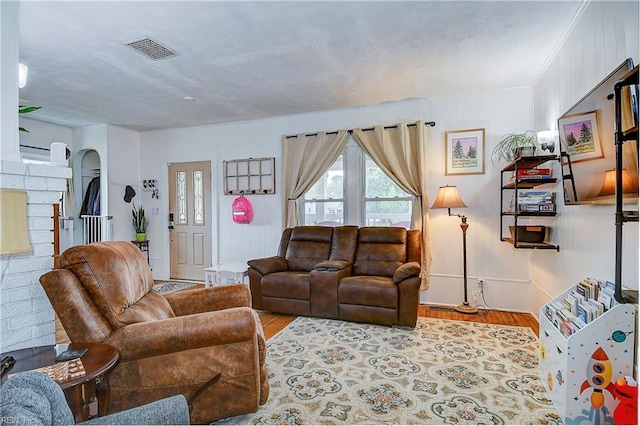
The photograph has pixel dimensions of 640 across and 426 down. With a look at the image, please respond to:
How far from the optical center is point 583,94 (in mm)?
2406

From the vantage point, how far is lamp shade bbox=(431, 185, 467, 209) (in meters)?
3.75

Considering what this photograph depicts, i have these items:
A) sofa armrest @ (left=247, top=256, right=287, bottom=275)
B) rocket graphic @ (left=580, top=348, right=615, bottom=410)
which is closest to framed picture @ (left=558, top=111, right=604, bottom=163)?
rocket graphic @ (left=580, top=348, right=615, bottom=410)

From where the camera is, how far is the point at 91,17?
2324 mm

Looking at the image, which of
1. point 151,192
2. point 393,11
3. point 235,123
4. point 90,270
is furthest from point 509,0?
point 151,192

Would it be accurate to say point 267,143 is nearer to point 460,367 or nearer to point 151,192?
point 151,192

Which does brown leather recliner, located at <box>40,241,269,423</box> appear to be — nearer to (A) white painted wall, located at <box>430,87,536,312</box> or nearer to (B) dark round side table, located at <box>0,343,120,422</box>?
(B) dark round side table, located at <box>0,343,120,422</box>

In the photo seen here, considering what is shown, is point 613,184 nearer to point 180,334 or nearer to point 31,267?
point 180,334

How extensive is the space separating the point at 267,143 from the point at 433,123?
2.40 m

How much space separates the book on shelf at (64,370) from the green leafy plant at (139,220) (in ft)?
15.9

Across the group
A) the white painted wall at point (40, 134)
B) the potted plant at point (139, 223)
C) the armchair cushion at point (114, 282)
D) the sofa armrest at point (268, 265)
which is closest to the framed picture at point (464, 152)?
the sofa armrest at point (268, 265)

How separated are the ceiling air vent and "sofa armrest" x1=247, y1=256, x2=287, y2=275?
2.28 meters

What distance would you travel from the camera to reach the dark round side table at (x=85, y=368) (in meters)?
1.24

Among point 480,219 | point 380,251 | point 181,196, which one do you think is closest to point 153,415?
point 380,251

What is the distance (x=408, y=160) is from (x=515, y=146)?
45.9 inches
